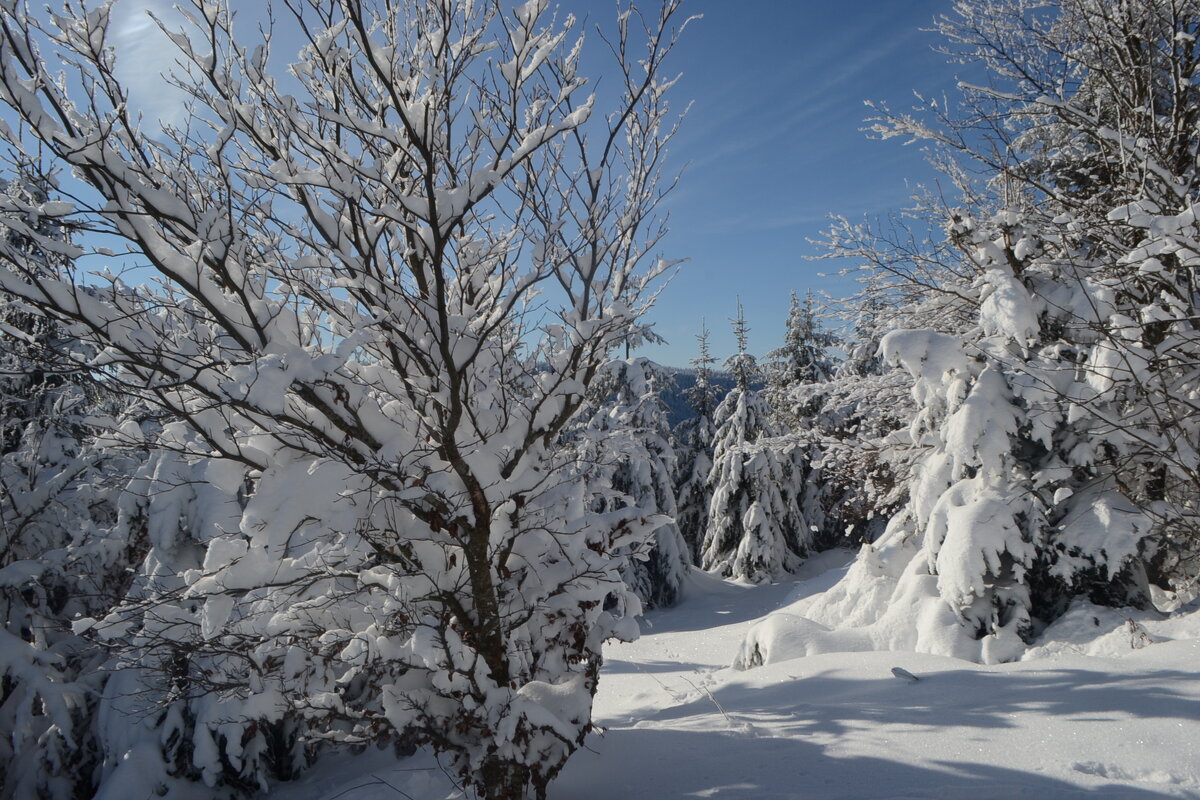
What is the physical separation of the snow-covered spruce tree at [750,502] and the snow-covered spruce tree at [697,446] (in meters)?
1.40

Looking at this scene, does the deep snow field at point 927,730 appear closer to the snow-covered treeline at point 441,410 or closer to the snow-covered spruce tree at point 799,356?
the snow-covered treeline at point 441,410

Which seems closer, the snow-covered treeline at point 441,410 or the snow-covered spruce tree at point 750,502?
the snow-covered treeline at point 441,410

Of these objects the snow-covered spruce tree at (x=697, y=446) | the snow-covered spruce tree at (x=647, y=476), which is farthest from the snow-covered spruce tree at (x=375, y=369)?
the snow-covered spruce tree at (x=697, y=446)

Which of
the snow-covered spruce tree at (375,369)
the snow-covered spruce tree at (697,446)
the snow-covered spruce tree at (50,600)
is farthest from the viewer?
the snow-covered spruce tree at (697,446)

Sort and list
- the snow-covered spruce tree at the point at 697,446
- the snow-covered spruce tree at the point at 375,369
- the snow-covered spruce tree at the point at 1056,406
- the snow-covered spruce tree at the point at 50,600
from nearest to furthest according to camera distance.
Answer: the snow-covered spruce tree at the point at 375,369
the snow-covered spruce tree at the point at 1056,406
the snow-covered spruce tree at the point at 50,600
the snow-covered spruce tree at the point at 697,446

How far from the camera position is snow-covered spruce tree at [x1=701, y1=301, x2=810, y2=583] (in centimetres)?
1902

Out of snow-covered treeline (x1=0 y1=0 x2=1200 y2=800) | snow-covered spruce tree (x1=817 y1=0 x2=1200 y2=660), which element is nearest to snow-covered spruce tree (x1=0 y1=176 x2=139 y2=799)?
snow-covered treeline (x1=0 y1=0 x2=1200 y2=800)

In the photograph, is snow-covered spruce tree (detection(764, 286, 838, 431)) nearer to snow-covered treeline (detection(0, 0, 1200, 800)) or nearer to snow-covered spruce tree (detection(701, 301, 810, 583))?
snow-covered spruce tree (detection(701, 301, 810, 583))

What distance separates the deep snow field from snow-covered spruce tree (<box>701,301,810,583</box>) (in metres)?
13.3

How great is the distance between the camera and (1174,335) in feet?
13.5

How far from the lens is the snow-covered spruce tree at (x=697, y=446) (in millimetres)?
22391

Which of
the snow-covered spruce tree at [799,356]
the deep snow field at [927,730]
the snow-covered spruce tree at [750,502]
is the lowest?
the deep snow field at [927,730]

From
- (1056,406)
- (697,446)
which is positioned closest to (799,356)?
(697,446)

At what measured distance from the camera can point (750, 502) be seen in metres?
19.8
